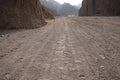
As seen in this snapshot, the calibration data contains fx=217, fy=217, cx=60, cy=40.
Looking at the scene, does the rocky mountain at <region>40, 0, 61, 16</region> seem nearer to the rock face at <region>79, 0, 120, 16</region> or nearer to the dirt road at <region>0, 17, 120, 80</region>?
the rock face at <region>79, 0, 120, 16</region>

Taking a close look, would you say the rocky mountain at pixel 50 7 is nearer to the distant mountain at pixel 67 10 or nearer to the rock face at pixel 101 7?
the distant mountain at pixel 67 10

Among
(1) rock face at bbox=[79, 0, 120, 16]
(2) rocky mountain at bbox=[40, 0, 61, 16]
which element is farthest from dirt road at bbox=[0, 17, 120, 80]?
(2) rocky mountain at bbox=[40, 0, 61, 16]

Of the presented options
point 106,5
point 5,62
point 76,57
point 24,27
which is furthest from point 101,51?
point 106,5

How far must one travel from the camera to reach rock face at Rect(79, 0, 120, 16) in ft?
161

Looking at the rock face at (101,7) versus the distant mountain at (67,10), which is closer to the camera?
the rock face at (101,7)

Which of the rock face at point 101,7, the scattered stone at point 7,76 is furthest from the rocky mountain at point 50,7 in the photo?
the scattered stone at point 7,76

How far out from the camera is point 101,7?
54.6 m

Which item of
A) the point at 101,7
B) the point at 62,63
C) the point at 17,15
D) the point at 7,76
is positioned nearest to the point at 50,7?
the point at 101,7

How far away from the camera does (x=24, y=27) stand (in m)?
15.7

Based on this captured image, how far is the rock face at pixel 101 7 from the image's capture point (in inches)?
1928

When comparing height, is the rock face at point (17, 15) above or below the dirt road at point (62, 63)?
above

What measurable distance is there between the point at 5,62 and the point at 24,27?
9.85m

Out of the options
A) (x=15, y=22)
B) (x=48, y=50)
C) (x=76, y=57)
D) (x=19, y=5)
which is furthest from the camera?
(x=19, y=5)

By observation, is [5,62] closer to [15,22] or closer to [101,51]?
[101,51]
